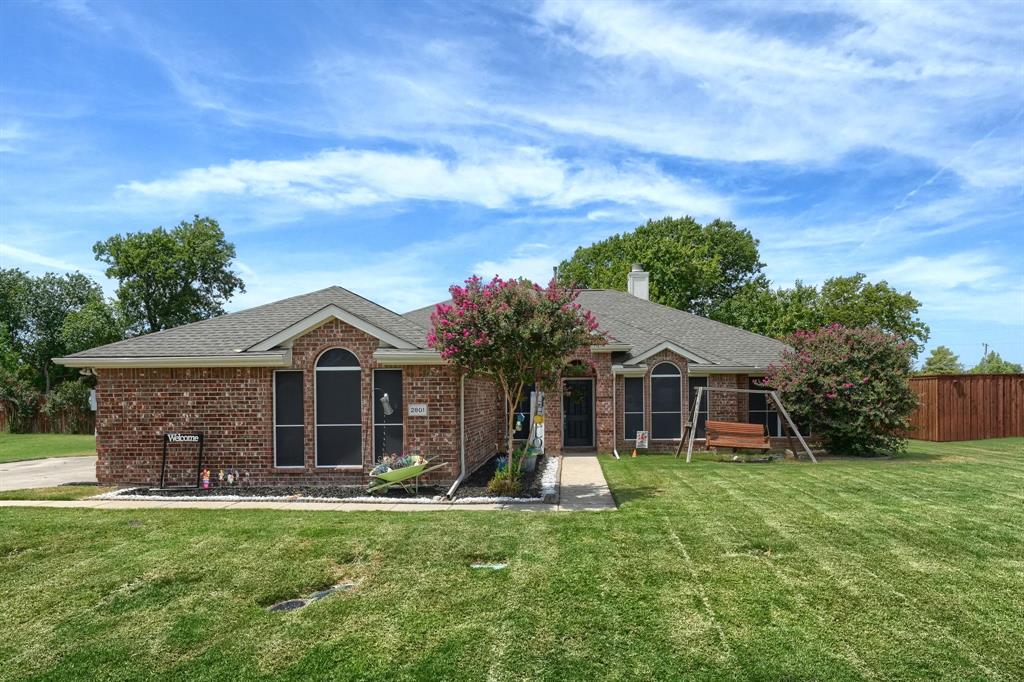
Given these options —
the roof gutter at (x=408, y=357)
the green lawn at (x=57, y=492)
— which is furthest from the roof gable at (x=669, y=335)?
the green lawn at (x=57, y=492)

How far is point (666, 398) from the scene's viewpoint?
61.1 ft

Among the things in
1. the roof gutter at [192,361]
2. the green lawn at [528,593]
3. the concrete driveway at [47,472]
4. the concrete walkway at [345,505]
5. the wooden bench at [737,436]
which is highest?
the roof gutter at [192,361]

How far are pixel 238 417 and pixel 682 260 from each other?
3456 cm

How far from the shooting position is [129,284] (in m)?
41.1

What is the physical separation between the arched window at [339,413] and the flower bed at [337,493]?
596mm

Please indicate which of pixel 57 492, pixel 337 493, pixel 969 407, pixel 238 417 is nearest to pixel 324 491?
pixel 337 493

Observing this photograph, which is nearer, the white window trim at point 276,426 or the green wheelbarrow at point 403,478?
the green wheelbarrow at point 403,478

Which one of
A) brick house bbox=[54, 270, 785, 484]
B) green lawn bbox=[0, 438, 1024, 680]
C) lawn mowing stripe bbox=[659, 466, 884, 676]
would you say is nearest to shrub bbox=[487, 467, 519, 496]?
brick house bbox=[54, 270, 785, 484]

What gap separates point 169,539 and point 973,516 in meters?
11.1

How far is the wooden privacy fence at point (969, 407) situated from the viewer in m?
21.3

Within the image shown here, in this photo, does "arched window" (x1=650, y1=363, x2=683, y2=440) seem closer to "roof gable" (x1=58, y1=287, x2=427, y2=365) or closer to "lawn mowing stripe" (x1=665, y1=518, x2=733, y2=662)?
"roof gable" (x1=58, y1=287, x2=427, y2=365)

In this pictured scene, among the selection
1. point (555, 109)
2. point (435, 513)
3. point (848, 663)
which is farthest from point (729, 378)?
point (848, 663)

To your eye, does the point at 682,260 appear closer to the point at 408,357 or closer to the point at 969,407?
the point at 969,407

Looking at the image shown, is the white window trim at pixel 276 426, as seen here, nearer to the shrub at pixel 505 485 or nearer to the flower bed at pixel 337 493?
the flower bed at pixel 337 493
